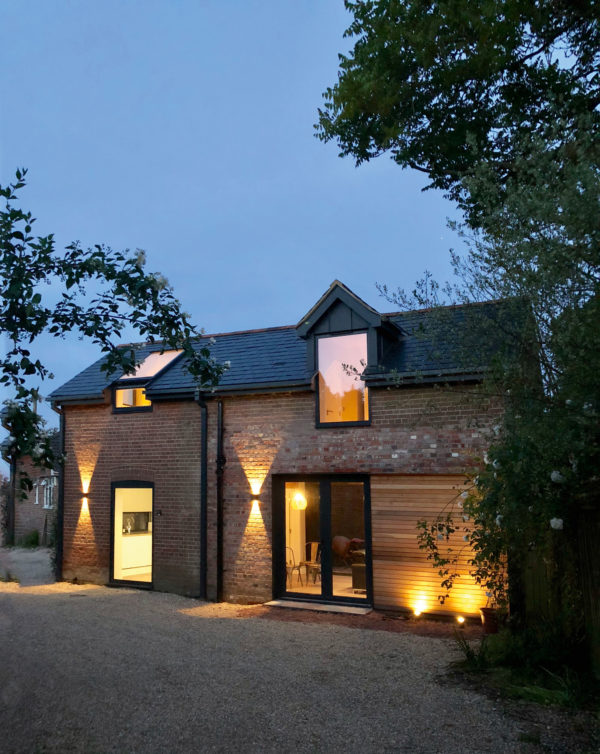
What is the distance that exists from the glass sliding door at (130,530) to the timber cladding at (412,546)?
19.1 feet

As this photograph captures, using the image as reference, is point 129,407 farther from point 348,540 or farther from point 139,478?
point 348,540

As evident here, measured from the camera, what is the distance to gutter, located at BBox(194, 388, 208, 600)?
43.3ft

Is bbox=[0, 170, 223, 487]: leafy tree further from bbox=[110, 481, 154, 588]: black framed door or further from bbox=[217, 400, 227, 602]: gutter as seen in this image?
bbox=[110, 481, 154, 588]: black framed door

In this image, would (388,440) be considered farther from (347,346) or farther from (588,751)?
(588,751)

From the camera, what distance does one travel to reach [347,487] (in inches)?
482

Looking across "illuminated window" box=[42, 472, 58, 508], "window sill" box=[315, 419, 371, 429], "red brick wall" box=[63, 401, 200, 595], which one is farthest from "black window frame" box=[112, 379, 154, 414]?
"illuminated window" box=[42, 472, 58, 508]

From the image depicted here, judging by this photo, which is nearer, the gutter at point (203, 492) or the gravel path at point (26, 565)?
the gutter at point (203, 492)

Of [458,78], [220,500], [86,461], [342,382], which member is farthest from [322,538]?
[458,78]

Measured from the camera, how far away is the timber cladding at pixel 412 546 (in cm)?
1086

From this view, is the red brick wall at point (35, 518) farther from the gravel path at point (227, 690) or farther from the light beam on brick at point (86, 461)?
the gravel path at point (227, 690)

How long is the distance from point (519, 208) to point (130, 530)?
39.6 feet

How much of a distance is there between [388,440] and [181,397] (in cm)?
494

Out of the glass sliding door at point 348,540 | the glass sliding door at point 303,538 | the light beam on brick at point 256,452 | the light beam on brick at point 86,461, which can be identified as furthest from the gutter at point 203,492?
the light beam on brick at point 86,461

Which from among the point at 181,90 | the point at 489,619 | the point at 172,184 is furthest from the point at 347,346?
the point at 172,184
